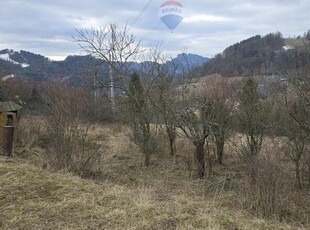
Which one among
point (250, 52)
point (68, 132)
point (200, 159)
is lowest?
point (200, 159)

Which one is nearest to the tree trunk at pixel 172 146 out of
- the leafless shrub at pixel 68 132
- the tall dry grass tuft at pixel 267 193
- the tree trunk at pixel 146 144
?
the tree trunk at pixel 146 144

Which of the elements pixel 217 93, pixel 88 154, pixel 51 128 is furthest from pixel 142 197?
pixel 217 93

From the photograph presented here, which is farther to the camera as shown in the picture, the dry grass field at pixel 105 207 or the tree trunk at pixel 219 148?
the tree trunk at pixel 219 148

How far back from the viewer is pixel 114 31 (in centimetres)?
1304

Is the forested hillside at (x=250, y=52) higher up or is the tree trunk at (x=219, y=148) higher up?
the forested hillside at (x=250, y=52)

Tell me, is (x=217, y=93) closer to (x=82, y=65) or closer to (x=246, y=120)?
(x=246, y=120)

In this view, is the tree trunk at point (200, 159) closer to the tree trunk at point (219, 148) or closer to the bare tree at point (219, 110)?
the bare tree at point (219, 110)

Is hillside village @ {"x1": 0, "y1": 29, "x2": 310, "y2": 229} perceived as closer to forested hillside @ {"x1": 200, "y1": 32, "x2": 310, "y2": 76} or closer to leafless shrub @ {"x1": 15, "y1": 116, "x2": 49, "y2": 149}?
leafless shrub @ {"x1": 15, "y1": 116, "x2": 49, "y2": 149}

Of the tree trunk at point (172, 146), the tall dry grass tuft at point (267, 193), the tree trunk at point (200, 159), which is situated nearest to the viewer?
the tall dry grass tuft at point (267, 193)

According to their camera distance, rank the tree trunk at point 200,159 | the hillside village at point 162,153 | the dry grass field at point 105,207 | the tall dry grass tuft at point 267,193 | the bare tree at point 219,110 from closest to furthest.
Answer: the dry grass field at point 105,207
the hillside village at point 162,153
the tall dry grass tuft at point 267,193
the tree trunk at point 200,159
the bare tree at point 219,110

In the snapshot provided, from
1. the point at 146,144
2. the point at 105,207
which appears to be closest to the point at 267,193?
the point at 105,207

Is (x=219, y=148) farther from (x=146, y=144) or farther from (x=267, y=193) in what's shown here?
(x=267, y=193)

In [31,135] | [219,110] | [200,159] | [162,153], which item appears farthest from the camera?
[31,135]

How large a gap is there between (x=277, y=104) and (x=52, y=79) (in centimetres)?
669
